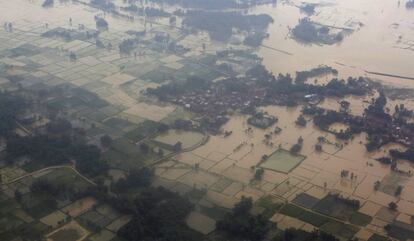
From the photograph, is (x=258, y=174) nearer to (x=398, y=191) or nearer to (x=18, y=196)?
(x=398, y=191)

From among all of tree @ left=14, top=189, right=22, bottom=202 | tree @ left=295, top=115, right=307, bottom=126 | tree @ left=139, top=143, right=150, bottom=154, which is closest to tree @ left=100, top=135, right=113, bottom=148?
tree @ left=139, top=143, right=150, bottom=154

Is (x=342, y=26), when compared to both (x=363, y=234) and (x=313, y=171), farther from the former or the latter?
(x=363, y=234)

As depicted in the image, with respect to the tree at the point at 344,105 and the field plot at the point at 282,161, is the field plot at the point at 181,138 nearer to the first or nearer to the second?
the field plot at the point at 282,161

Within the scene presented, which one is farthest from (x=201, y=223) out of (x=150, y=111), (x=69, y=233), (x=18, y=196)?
(x=150, y=111)

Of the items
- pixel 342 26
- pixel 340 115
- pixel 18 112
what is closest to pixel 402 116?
pixel 340 115

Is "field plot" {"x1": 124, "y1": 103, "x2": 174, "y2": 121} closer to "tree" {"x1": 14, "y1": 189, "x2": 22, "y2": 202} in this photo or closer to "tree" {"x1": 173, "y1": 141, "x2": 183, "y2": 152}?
"tree" {"x1": 173, "y1": 141, "x2": 183, "y2": 152}

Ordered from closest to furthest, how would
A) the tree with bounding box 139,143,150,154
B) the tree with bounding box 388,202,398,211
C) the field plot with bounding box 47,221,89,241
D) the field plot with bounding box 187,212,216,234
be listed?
the field plot with bounding box 47,221,89,241
the field plot with bounding box 187,212,216,234
the tree with bounding box 388,202,398,211
the tree with bounding box 139,143,150,154

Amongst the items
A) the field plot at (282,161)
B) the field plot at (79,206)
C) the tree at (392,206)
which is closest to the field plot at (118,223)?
the field plot at (79,206)
